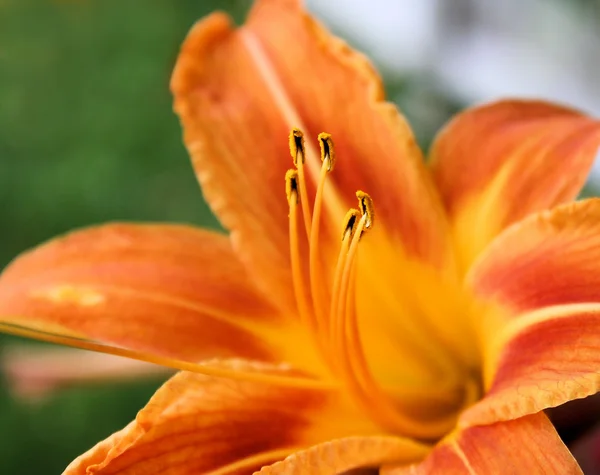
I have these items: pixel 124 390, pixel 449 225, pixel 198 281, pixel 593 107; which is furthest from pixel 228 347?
pixel 593 107

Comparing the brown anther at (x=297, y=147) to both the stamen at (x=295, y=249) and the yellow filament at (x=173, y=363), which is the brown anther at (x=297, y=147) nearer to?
the stamen at (x=295, y=249)

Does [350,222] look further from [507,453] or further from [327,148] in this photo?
[507,453]

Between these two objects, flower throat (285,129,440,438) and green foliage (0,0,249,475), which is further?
green foliage (0,0,249,475)

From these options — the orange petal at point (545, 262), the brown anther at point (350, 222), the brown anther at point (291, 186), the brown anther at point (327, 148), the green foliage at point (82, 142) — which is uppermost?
the brown anther at point (327, 148)

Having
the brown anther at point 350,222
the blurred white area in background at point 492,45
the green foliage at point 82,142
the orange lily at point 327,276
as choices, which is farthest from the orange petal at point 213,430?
the blurred white area in background at point 492,45

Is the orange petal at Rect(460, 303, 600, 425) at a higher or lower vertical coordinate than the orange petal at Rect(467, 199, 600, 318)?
lower

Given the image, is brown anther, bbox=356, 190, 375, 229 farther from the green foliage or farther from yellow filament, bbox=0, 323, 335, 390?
the green foliage

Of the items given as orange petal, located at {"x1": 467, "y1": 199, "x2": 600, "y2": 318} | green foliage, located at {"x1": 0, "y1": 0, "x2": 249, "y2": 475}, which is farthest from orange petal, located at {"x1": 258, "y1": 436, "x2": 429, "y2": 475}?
green foliage, located at {"x1": 0, "y1": 0, "x2": 249, "y2": 475}
